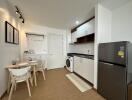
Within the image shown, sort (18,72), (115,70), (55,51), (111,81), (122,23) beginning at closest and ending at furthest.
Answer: (115,70) → (111,81) → (18,72) → (122,23) → (55,51)

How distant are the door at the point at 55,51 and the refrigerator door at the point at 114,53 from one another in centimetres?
333

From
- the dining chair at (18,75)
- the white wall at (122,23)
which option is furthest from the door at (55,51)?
the white wall at (122,23)

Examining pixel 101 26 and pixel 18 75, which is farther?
pixel 101 26

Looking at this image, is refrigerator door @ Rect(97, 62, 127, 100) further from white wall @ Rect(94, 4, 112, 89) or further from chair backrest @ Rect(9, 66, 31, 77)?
chair backrest @ Rect(9, 66, 31, 77)

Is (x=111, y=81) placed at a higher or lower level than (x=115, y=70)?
lower

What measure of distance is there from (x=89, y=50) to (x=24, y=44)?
3.30 metres

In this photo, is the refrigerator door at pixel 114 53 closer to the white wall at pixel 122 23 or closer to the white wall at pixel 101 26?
the white wall at pixel 101 26

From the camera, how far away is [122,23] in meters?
2.33

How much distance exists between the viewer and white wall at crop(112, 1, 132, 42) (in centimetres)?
216

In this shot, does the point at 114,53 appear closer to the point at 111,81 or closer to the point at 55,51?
the point at 111,81

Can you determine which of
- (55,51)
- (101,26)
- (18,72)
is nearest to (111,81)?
(101,26)

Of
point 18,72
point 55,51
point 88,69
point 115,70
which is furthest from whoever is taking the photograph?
point 55,51

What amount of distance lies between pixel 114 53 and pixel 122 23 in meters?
1.16

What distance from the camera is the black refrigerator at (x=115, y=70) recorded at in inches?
60.5
